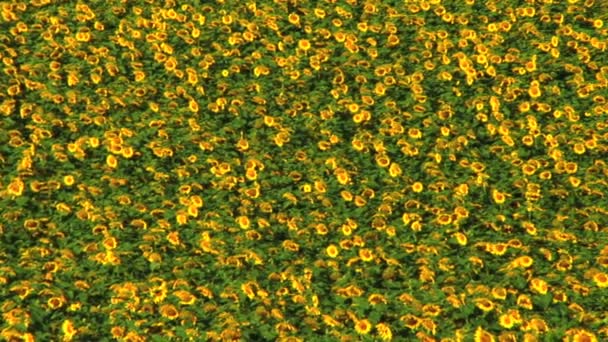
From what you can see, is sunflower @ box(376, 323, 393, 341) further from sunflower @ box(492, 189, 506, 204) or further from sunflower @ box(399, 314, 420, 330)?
sunflower @ box(492, 189, 506, 204)

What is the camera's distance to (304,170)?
564 cm

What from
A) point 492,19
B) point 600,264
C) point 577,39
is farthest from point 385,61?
point 600,264

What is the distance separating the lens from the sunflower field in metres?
4.46

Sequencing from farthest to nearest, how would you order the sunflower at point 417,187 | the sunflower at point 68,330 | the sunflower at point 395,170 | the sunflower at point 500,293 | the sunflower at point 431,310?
the sunflower at point 395,170 < the sunflower at point 417,187 < the sunflower at point 500,293 < the sunflower at point 431,310 < the sunflower at point 68,330

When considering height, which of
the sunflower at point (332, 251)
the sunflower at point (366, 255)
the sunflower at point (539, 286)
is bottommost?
the sunflower at point (332, 251)

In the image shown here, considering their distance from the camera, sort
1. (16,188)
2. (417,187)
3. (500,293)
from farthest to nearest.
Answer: (417,187)
(16,188)
(500,293)

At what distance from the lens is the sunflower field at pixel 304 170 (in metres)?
4.46

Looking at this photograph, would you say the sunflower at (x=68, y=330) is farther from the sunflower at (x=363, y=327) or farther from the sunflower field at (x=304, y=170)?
the sunflower at (x=363, y=327)

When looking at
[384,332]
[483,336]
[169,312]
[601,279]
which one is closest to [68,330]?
[169,312]

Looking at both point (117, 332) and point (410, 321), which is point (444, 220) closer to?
point (410, 321)

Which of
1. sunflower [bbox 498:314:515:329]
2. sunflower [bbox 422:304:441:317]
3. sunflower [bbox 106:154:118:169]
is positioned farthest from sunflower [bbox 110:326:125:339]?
sunflower [bbox 498:314:515:329]

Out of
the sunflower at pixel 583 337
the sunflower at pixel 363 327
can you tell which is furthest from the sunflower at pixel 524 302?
the sunflower at pixel 363 327

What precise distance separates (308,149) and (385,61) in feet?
5.05

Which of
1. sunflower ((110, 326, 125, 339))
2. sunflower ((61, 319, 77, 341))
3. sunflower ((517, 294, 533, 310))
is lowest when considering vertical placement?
sunflower ((61, 319, 77, 341))
